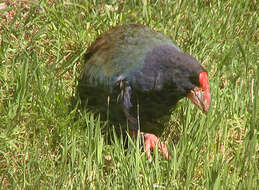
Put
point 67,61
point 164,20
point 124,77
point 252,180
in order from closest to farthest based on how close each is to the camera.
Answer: point 252,180 → point 124,77 → point 67,61 → point 164,20

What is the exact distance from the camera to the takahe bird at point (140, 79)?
352cm

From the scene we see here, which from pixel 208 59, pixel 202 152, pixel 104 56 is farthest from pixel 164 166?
pixel 208 59

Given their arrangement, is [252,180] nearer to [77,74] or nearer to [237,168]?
[237,168]

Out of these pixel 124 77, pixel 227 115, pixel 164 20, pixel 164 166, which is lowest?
pixel 164 166

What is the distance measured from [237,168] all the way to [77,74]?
5.95 ft

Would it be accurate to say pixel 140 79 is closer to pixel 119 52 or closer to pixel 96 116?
pixel 119 52

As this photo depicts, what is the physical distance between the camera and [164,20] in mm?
4734

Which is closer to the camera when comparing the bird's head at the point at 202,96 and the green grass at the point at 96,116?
the green grass at the point at 96,116

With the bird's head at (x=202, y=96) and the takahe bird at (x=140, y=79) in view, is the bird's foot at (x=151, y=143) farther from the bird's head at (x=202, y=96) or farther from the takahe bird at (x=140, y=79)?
the bird's head at (x=202, y=96)

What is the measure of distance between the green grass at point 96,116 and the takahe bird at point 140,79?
0.16 m

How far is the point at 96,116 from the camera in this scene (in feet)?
12.9

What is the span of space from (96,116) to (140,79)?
0.56 metres

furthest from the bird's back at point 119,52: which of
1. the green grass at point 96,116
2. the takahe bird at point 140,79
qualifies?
the green grass at point 96,116

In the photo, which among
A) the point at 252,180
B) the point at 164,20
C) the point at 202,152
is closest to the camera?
the point at 252,180
